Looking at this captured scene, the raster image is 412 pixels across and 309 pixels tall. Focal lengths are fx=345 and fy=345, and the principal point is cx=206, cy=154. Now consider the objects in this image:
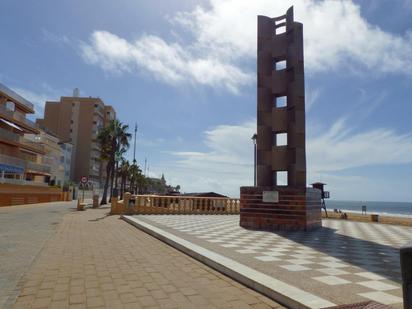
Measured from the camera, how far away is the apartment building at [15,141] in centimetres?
3806

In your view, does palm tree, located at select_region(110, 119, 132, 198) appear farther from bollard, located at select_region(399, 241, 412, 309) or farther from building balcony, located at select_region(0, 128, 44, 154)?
bollard, located at select_region(399, 241, 412, 309)

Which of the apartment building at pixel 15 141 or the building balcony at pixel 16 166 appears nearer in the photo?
the building balcony at pixel 16 166

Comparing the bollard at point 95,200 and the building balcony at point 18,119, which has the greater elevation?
the building balcony at point 18,119

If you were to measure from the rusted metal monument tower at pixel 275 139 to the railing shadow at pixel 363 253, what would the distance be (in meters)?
2.53

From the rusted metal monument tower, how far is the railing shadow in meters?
2.53

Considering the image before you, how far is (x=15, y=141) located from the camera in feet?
135

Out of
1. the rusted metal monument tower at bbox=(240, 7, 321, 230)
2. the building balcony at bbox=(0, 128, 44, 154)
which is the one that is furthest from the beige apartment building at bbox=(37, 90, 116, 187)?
the rusted metal monument tower at bbox=(240, 7, 321, 230)

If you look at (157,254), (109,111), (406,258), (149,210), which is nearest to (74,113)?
(109,111)

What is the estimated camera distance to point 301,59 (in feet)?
47.8

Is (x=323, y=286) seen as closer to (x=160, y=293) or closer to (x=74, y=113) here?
(x=160, y=293)

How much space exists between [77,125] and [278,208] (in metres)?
78.4

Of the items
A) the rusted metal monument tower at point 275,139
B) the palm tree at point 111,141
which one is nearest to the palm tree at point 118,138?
the palm tree at point 111,141

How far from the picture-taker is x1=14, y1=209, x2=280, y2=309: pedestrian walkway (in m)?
4.47

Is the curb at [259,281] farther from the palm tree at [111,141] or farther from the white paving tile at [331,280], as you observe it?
the palm tree at [111,141]
